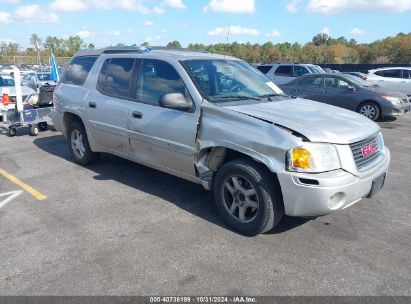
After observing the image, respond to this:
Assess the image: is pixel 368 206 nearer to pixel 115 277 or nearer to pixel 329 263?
pixel 329 263

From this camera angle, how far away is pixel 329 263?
3.26 metres

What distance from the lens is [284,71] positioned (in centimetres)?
1614

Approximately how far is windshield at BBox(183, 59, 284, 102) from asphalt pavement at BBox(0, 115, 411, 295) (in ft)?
4.67

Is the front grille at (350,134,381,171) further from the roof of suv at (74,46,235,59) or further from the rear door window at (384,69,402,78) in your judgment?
the rear door window at (384,69,402,78)

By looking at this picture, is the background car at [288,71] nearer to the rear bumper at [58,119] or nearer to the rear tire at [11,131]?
the rear tire at [11,131]

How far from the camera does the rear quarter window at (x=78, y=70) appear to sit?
5.74m

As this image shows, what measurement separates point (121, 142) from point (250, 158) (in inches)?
83.4

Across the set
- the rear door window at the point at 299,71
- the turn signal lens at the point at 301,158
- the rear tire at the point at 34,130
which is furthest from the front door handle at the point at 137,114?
the rear door window at the point at 299,71

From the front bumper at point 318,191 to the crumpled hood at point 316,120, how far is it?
0.35 metres

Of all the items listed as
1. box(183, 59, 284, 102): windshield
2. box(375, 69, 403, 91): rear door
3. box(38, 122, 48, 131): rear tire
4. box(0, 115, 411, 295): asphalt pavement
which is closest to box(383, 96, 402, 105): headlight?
box(375, 69, 403, 91): rear door

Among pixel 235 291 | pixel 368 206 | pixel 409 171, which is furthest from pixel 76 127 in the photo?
pixel 409 171

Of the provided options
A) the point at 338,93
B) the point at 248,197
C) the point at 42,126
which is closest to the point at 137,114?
the point at 248,197

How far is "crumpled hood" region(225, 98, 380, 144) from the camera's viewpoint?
3381mm

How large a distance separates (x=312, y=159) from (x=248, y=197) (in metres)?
0.80
